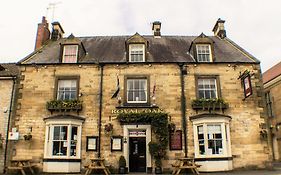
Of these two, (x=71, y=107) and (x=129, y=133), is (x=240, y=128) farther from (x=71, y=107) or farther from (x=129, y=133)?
(x=71, y=107)

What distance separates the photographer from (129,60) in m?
17.8

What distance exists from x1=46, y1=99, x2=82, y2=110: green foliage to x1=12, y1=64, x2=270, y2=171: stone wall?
0.40 m

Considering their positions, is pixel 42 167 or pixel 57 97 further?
pixel 57 97

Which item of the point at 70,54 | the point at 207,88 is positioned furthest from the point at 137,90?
the point at 70,54

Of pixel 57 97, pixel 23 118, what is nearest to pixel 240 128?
pixel 57 97

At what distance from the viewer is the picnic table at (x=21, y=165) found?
14.6 metres

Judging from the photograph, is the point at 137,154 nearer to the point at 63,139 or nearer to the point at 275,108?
the point at 63,139

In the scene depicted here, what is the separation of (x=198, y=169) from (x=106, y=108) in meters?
6.51

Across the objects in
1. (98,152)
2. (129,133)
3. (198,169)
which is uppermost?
(129,133)

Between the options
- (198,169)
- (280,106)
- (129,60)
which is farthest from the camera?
(280,106)

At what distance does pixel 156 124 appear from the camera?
51.6 ft

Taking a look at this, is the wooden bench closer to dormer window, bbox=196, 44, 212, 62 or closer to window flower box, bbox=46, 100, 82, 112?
window flower box, bbox=46, 100, 82, 112

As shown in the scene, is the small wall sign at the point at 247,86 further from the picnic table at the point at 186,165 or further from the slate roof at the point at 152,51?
the picnic table at the point at 186,165

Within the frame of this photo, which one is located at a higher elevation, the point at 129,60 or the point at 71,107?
the point at 129,60
